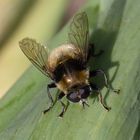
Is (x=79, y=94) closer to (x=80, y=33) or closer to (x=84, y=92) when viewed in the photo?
(x=84, y=92)

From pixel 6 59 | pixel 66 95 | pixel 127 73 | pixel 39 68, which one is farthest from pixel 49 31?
pixel 127 73

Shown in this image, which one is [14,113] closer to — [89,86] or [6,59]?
[89,86]

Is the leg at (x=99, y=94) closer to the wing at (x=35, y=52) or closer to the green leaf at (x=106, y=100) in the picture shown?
the green leaf at (x=106, y=100)

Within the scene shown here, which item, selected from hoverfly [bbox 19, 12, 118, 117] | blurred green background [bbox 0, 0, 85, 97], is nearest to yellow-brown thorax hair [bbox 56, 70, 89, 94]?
hoverfly [bbox 19, 12, 118, 117]

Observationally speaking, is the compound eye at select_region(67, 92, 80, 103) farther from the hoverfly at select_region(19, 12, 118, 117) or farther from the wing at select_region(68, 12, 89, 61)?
the wing at select_region(68, 12, 89, 61)

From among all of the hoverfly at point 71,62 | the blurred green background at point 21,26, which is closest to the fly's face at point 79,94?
the hoverfly at point 71,62

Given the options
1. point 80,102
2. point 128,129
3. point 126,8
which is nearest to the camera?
point 128,129
